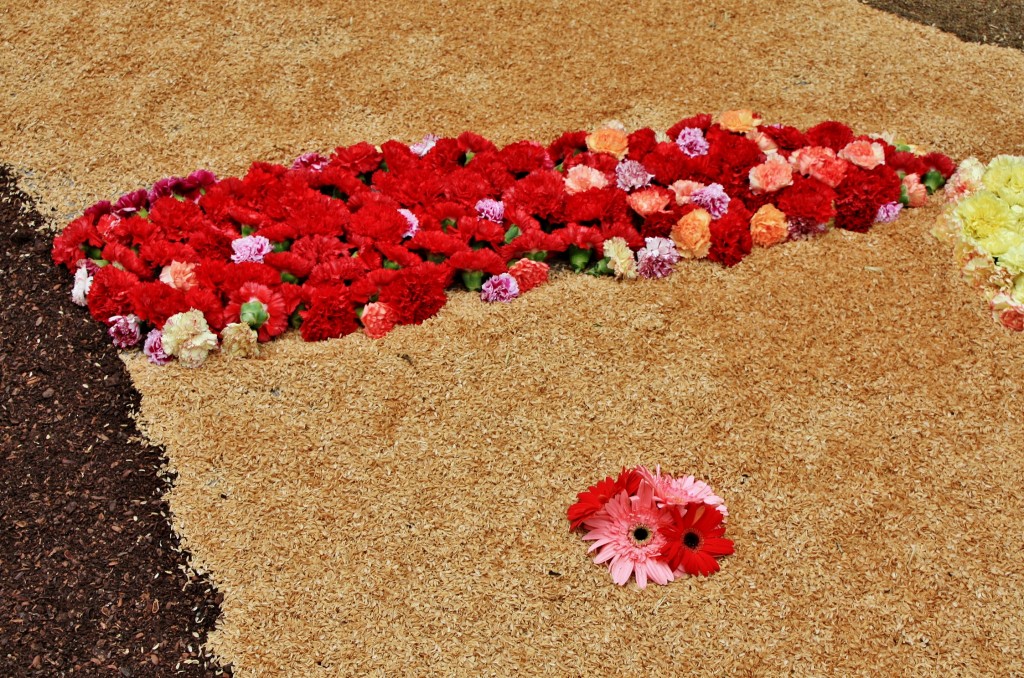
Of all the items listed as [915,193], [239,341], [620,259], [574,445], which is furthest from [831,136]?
[239,341]

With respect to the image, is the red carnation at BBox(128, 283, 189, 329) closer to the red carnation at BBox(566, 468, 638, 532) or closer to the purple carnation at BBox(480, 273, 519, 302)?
the purple carnation at BBox(480, 273, 519, 302)

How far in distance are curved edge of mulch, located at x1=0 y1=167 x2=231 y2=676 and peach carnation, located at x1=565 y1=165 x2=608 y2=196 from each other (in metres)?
2.38

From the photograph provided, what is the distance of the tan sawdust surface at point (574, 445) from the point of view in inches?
126

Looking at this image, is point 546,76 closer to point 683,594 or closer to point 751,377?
point 751,377

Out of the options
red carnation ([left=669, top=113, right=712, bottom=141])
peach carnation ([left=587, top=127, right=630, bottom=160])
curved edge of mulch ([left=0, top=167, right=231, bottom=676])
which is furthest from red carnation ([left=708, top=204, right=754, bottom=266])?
curved edge of mulch ([left=0, top=167, right=231, bottom=676])

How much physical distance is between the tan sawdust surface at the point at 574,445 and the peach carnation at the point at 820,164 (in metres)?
0.39

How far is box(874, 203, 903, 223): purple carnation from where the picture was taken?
16.0 ft

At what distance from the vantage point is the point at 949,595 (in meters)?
3.29

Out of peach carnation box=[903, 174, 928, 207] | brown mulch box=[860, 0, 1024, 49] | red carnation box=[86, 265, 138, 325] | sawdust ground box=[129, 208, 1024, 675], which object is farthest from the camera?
brown mulch box=[860, 0, 1024, 49]

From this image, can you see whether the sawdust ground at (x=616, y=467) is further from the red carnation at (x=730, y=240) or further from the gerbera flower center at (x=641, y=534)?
the gerbera flower center at (x=641, y=534)

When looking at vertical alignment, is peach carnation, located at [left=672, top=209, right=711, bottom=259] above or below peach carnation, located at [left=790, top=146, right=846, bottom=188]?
below

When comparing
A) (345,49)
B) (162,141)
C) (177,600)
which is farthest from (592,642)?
(345,49)

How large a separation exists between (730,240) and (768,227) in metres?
0.26

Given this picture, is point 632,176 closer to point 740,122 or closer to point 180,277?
point 740,122
